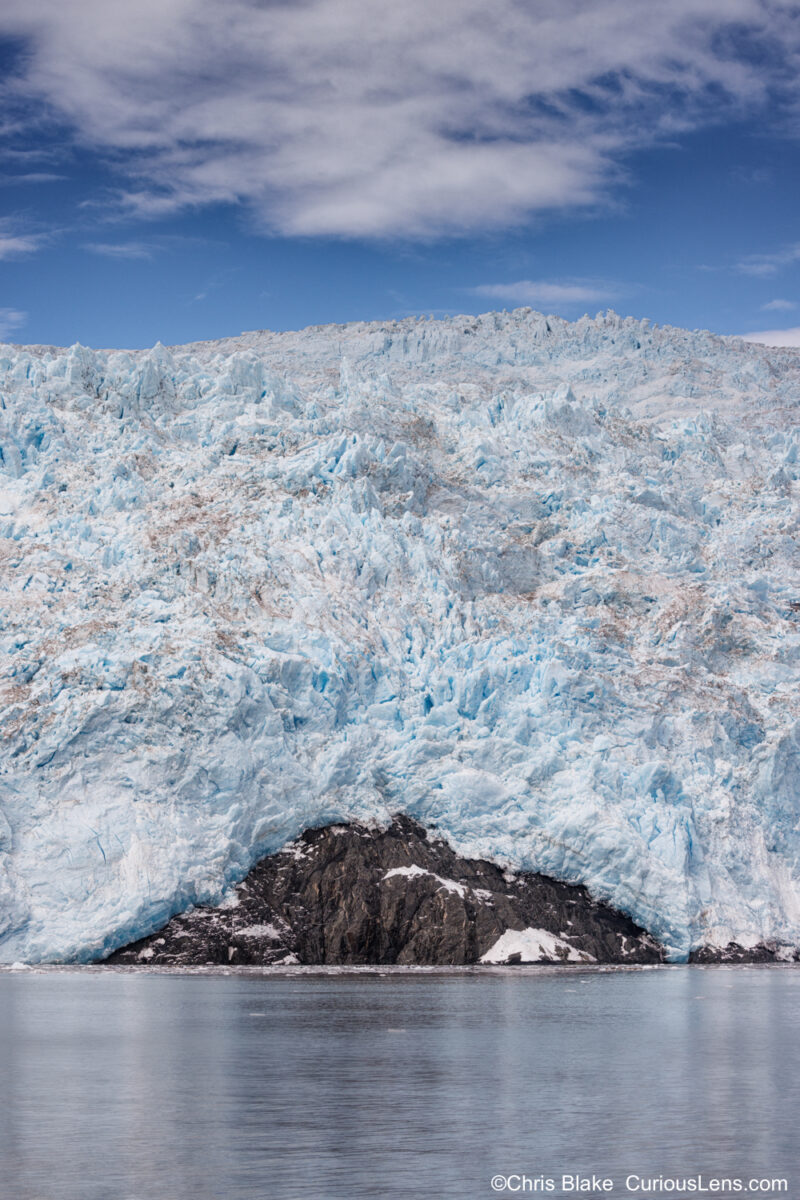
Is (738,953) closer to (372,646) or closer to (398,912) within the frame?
(398,912)

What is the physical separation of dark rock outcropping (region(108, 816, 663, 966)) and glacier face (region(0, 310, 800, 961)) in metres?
1.02

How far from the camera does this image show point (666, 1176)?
16.0m

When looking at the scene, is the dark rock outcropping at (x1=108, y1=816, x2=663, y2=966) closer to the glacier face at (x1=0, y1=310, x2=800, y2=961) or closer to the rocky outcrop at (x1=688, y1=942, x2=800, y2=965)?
the glacier face at (x1=0, y1=310, x2=800, y2=961)

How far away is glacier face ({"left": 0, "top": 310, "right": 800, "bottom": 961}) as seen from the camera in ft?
155

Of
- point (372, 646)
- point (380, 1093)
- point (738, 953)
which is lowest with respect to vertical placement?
point (738, 953)

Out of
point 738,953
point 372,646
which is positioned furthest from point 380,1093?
point 372,646

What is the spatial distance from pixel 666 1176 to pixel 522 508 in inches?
1972

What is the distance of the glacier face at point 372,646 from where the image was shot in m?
47.3

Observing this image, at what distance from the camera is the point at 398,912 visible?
159 feet

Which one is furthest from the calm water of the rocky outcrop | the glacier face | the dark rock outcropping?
the rocky outcrop

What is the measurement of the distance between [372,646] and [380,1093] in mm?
32565

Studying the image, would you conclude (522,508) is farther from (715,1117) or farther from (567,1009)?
(715,1117)

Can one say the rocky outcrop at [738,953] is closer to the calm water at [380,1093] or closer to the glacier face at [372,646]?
the glacier face at [372,646]

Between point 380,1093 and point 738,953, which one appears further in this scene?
point 738,953
